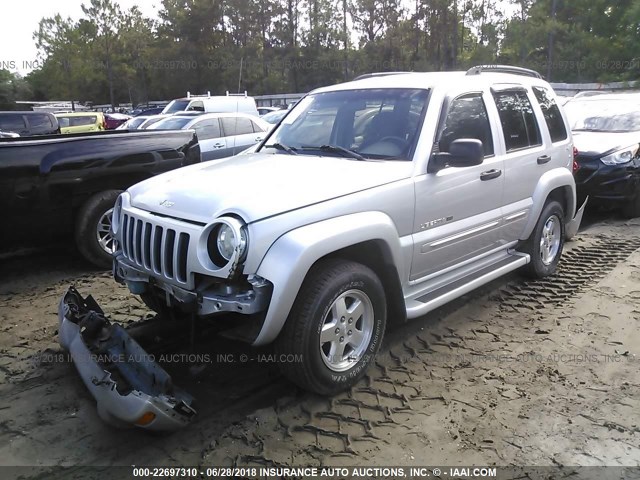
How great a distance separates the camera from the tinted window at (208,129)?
11062 mm

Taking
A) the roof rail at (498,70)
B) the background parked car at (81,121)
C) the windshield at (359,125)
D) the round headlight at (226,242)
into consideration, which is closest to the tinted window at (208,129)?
the windshield at (359,125)

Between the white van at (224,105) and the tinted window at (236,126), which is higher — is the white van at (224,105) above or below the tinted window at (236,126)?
above

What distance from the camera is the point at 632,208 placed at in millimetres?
8102

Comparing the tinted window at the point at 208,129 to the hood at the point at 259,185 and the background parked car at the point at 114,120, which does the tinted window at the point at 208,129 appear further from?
the background parked car at the point at 114,120

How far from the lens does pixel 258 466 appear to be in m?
2.87

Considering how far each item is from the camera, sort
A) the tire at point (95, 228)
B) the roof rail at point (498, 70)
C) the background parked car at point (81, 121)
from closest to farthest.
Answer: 1. the roof rail at point (498, 70)
2. the tire at point (95, 228)
3. the background parked car at point (81, 121)

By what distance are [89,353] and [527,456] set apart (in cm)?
254

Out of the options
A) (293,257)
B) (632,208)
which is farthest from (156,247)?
(632,208)

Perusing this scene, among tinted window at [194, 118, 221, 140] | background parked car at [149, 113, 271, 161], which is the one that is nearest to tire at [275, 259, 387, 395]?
background parked car at [149, 113, 271, 161]

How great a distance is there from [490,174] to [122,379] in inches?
124

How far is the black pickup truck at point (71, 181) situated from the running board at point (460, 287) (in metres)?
3.79

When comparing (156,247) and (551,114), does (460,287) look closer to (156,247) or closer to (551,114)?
(156,247)

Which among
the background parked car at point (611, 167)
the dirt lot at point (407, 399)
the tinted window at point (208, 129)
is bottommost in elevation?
the dirt lot at point (407, 399)

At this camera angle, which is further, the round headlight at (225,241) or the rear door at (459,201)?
the rear door at (459,201)
